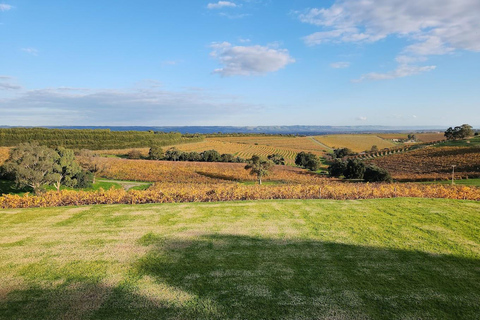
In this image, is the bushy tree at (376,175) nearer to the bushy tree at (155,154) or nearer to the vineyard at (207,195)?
the vineyard at (207,195)

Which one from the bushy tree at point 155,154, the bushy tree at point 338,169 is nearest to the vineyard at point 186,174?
the bushy tree at point 338,169

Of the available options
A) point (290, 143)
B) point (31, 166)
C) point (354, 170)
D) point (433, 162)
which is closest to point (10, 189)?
point (31, 166)

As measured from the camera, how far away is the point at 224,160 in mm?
72500

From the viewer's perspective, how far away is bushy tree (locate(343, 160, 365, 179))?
4740 centimetres

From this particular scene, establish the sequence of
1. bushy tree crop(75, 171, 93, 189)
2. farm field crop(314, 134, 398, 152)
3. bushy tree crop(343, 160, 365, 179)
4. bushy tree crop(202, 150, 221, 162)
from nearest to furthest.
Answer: bushy tree crop(75, 171, 93, 189) < bushy tree crop(343, 160, 365, 179) < bushy tree crop(202, 150, 221, 162) < farm field crop(314, 134, 398, 152)

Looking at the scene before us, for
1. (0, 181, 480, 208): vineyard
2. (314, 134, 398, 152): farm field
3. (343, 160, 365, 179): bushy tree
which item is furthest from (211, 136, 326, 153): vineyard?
(0, 181, 480, 208): vineyard

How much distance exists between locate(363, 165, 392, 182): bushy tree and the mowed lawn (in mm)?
31310

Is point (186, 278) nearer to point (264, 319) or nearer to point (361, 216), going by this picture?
point (264, 319)

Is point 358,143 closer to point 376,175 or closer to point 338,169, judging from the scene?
point 338,169

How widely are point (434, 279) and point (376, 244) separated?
2.26 metres

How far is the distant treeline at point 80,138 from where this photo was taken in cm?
8781

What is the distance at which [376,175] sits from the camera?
43531 mm

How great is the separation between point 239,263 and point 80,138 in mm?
110952

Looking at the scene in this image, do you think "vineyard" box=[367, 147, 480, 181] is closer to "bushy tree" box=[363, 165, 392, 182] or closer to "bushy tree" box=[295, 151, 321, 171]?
"bushy tree" box=[363, 165, 392, 182]
